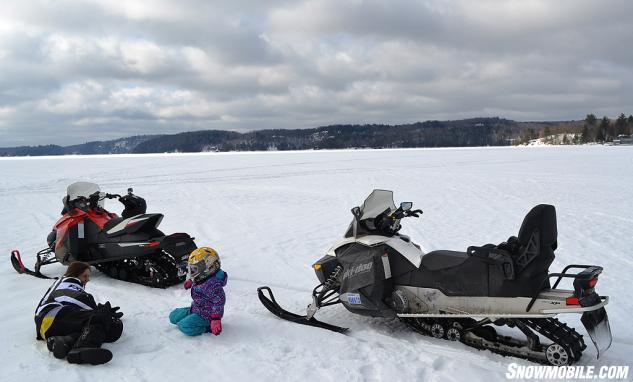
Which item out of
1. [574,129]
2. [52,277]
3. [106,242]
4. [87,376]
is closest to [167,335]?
[87,376]

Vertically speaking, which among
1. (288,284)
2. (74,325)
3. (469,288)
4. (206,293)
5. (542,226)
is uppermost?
(542,226)

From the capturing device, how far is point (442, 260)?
4.18m

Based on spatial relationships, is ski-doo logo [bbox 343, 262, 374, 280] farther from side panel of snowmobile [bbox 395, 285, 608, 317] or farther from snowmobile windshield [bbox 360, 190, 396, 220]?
snowmobile windshield [bbox 360, 190, 396, 220]

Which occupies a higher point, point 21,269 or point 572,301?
point 572,301

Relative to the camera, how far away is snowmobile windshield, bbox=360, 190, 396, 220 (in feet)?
14.8

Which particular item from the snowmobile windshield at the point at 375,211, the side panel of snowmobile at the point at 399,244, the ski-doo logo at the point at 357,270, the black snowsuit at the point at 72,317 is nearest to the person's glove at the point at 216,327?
the black snowsuit at the point at 72,317

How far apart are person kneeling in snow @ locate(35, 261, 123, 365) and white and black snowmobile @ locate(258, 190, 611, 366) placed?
1661mm

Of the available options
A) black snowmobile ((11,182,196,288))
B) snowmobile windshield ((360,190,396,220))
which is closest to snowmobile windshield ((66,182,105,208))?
black snowmobile ((11,182,196,288))

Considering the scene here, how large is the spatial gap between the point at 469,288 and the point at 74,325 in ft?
10.8

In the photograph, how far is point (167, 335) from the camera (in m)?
4.35

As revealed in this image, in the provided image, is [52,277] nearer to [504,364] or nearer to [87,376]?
[87,376]

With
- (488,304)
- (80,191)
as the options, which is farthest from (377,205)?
(80,191)

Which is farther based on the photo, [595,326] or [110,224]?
[110,224]

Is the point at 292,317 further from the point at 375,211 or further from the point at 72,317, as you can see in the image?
the point at 72,317
